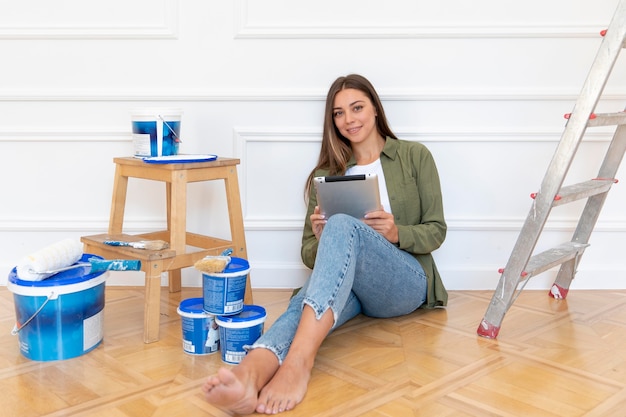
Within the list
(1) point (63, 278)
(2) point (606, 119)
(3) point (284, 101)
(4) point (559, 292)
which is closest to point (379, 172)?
(3) point (284, 101)

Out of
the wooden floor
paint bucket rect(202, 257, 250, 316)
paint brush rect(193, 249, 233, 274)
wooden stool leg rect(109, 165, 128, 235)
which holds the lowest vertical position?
the wooden floor

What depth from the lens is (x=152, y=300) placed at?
1785mm

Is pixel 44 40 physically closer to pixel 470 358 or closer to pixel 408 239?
pixel 408 239

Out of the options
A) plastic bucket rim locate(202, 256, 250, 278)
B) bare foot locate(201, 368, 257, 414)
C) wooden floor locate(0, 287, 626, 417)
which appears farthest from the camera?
plastic bucket rim locate(202, 256, 250, 278)

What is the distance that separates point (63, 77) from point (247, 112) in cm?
66

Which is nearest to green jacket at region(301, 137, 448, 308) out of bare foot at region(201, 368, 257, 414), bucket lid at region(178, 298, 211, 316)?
bucket lid at region(178, 298, 211, 316)

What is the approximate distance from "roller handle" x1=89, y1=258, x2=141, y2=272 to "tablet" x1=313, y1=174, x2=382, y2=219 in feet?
1.76

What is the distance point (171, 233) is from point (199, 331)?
31 cm

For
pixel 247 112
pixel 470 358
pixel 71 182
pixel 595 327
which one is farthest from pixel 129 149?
pixel 595 327

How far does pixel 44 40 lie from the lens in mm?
2254

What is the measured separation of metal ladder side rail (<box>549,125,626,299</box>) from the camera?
6.89ft

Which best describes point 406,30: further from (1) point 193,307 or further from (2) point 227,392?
(2) point 227,392

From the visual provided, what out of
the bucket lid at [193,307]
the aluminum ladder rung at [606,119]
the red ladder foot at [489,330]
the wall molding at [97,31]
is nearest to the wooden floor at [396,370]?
the red ladder foot at [489,330]

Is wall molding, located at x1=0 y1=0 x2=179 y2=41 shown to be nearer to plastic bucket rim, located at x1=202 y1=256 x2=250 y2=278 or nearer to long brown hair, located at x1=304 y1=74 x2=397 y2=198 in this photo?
long brown hair, located at x1=304 y1=74 x2=397 y2=198
